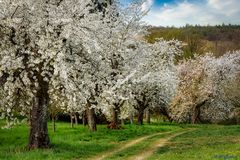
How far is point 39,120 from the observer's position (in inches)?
1204

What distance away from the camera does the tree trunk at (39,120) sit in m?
30.3

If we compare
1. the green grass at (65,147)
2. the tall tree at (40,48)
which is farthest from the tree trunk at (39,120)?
the green grass at (65,147)

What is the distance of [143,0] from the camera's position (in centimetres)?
5531

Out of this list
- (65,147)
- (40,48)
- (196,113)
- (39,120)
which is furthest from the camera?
(196,113)

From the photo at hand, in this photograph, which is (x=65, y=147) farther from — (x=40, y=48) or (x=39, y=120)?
(x=40, y=48)

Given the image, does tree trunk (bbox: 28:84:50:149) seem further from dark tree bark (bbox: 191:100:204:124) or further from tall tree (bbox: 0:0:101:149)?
dark tree bark (bbox: 191:100:204:124)

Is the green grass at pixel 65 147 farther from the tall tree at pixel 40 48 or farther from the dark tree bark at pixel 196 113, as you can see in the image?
the dark tree bark at pixel 196 113

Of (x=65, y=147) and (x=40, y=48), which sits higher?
(x=40, y=48)

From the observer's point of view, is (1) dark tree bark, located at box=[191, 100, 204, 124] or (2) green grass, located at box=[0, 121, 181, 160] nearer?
(2) green grass, located at box=[0, 121, 181, 160]

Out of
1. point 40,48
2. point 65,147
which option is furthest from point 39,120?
point 40,48

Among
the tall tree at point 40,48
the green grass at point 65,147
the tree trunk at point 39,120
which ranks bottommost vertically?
the green grass at point 65,147

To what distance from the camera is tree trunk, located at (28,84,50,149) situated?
3033 centimetres

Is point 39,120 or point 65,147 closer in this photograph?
point 39,120

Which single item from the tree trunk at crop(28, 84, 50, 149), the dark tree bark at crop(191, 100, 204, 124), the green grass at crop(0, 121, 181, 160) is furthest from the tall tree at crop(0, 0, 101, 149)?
the dark tree bark at crop(191, 100, 204, 124)
